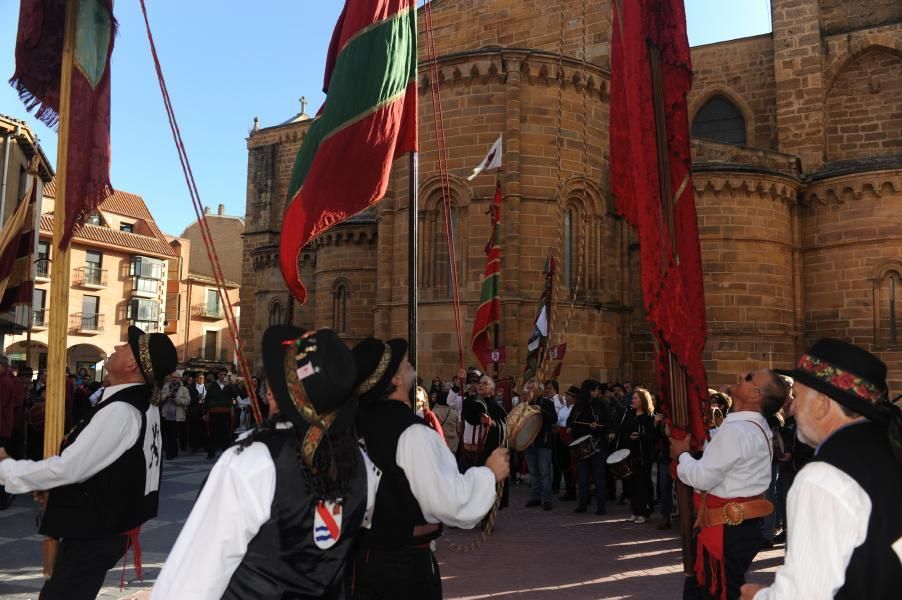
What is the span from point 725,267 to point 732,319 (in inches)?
56.4

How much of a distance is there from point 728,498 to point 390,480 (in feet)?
7.17

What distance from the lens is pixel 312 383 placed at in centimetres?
230

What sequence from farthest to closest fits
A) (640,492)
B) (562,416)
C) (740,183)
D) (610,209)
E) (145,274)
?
(145,274)
(740,183)
(610,209)
(562,416)
(640,492)

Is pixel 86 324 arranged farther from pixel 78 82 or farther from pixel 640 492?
pixel 78 82

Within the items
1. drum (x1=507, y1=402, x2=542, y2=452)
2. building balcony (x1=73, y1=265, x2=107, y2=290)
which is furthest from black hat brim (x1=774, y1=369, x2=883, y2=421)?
building balcony (x1=73, y1=265, x2=107, y2=290)

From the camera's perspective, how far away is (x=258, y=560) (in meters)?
2.25

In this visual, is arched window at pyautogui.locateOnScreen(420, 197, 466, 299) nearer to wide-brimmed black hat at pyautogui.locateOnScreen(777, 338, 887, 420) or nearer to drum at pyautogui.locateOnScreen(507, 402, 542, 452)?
drum at pyautogui.locateOnScreen(507, 402, 542, 452)

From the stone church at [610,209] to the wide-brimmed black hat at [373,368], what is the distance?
45.1 ft

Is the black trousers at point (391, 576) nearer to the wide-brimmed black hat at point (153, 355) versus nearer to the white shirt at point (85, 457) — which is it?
the white shirt at point (85, 457)

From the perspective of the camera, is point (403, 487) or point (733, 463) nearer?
point (403, 487)

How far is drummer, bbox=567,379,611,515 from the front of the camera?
10.6 m

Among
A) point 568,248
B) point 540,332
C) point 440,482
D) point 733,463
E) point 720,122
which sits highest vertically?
point 720,122

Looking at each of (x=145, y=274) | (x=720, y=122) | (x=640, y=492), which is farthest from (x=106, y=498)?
(x=145, y=274)

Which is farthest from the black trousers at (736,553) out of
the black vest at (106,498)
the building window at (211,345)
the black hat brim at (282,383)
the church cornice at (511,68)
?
the building window at (211,345)
